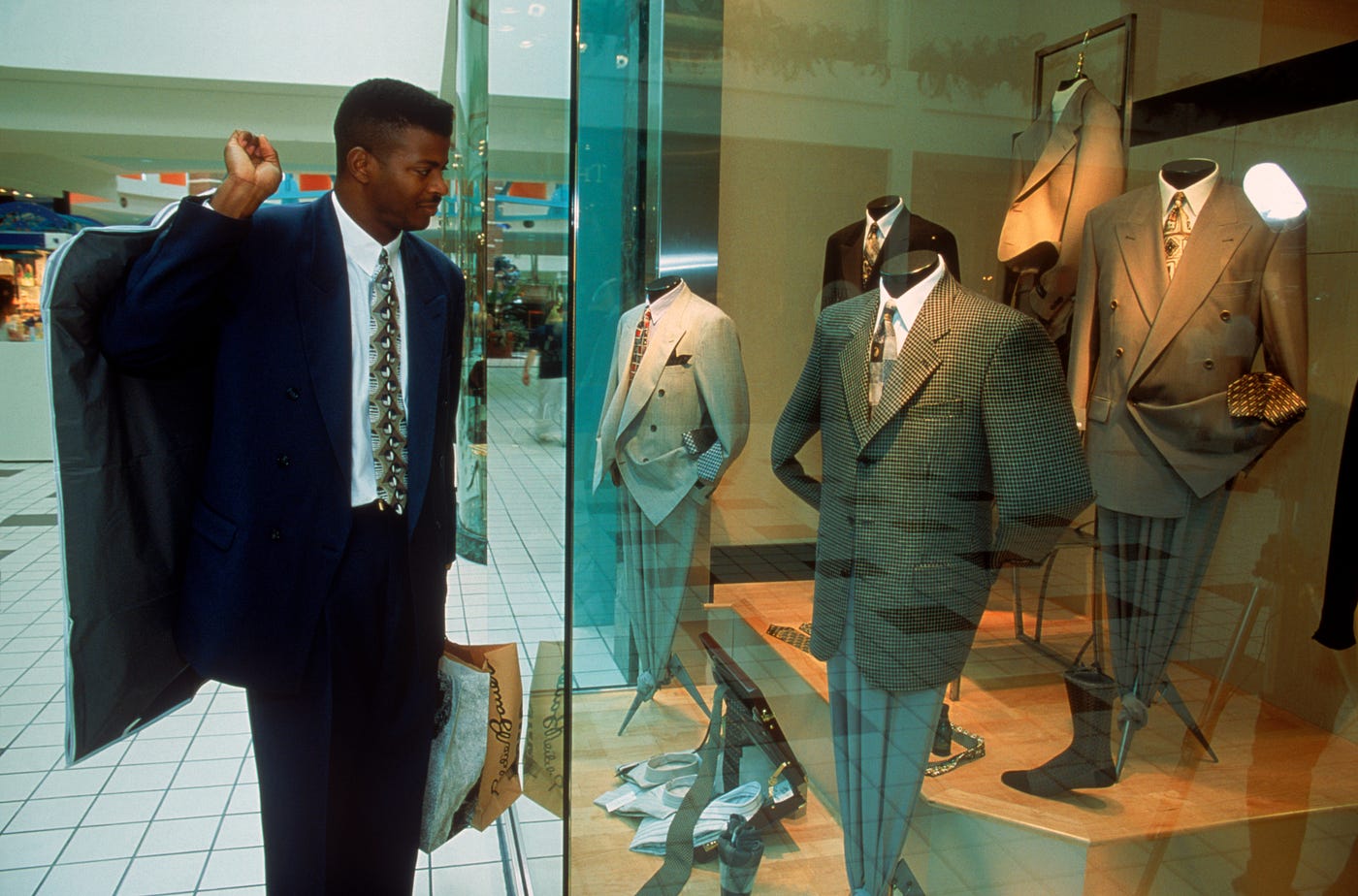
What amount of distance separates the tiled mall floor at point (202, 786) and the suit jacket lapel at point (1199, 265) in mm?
954

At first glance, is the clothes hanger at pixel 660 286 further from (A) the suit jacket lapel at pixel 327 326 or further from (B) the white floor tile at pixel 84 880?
(B) the white floor tile at pixel 84 880

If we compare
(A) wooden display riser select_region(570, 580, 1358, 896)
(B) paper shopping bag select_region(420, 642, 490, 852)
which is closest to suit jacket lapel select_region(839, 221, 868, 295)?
(A) wooden display riser select_region(570, 580, 1358, 896)

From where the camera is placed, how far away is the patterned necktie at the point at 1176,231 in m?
1.08

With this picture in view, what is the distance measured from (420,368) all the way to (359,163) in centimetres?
29

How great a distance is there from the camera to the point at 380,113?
3.83ft

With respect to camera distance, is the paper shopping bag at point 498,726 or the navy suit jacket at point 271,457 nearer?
the navy suit jacket at point 271,457

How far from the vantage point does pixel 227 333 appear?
3.71 ft

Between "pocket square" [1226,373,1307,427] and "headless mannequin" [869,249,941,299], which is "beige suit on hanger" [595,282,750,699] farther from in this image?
"pocket square" [1226,373,1307,427]

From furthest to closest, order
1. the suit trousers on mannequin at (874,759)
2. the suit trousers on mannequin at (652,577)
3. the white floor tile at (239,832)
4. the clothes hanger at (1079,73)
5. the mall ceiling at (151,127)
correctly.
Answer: the white floor tile at (239,832) < the mall ceiling at (151,127) < the suit trousers on mannequin at (652,577) < the suit trousers on mannequin at (874,759) < the clothes hanger at (1079,73)

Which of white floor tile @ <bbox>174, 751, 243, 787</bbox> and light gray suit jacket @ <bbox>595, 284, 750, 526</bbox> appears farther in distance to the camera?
white floor tile @ <bbox>174, 751, 243, 787</bbox>

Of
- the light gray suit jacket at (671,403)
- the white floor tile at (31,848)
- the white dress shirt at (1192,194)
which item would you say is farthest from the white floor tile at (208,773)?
the white dress shirt at (1192,194)

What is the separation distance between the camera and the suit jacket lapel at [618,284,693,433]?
1.54 m

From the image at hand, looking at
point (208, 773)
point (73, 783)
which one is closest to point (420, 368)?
point (208, 773)

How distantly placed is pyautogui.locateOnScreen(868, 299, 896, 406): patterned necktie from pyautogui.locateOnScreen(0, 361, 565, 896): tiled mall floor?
1.90 feet
